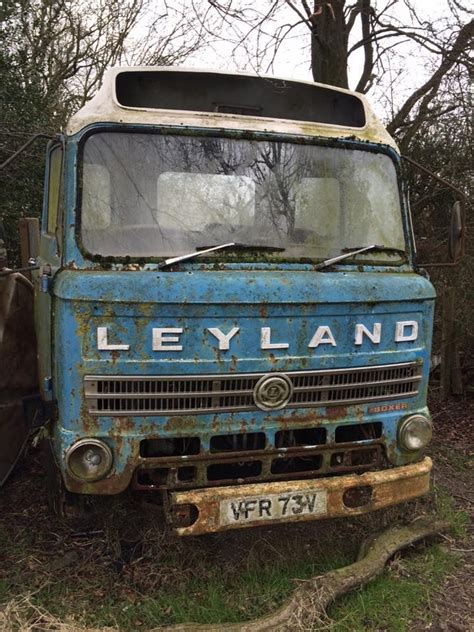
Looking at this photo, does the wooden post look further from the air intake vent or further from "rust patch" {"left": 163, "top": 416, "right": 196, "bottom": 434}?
"rust patch" {"left": 163, "top": 416, "right": 196, "bottom": 434}

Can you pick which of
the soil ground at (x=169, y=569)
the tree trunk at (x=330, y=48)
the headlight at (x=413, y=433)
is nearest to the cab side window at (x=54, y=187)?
the soil ground at (x=169, y=569)

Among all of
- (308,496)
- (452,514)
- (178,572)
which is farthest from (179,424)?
(452,514)

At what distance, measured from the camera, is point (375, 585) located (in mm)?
3393

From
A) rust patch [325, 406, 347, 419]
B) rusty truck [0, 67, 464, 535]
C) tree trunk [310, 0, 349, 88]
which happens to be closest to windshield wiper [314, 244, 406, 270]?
rusty truck [0, 67, 464, 535]

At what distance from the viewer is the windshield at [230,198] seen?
3209mm

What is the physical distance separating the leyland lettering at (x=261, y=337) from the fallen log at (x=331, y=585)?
1.27 metres

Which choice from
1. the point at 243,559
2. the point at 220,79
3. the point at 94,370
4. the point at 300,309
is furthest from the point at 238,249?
the point at 243,559

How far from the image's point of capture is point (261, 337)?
10.1ft

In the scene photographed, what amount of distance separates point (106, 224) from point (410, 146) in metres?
5.46

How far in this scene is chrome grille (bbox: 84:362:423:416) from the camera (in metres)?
2.97

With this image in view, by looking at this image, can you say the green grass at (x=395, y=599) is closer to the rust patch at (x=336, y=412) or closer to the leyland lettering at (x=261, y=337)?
the rust patch at (x=336, y=412)

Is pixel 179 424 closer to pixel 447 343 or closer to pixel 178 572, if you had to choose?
pixel 178 572

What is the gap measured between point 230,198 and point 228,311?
73 centimetres

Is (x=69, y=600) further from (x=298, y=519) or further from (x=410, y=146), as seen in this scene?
(x=410, y=146)
